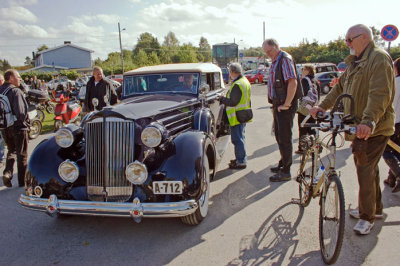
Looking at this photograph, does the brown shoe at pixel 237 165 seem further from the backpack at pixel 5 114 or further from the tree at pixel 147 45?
the tree at pixel 147 45

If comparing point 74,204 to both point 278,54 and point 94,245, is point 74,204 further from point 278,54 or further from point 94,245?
point 278,54

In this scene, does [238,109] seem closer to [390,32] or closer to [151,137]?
[151,137]

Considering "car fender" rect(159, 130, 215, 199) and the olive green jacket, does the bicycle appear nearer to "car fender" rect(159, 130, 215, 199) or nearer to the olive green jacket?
the olive green jacket

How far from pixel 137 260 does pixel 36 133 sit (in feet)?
25.9

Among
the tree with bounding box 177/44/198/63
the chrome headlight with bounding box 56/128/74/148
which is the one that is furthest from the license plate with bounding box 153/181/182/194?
the tree with bounding box 177/44/198/63

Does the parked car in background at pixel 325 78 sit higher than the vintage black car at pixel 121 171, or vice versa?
the parked car in background at pixel 325 78

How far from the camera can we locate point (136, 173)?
10.1ft

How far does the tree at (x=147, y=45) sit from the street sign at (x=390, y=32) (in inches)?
2821

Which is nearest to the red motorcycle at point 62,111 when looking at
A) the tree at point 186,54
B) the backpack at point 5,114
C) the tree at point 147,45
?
the backpack at point 5,114

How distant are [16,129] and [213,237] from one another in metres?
3.69

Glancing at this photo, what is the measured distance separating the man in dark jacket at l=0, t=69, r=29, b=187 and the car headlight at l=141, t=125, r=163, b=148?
8.97 feet

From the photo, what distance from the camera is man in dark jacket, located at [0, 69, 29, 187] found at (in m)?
4.80

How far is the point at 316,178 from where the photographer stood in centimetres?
331

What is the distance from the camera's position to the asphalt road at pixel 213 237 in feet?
9.36
